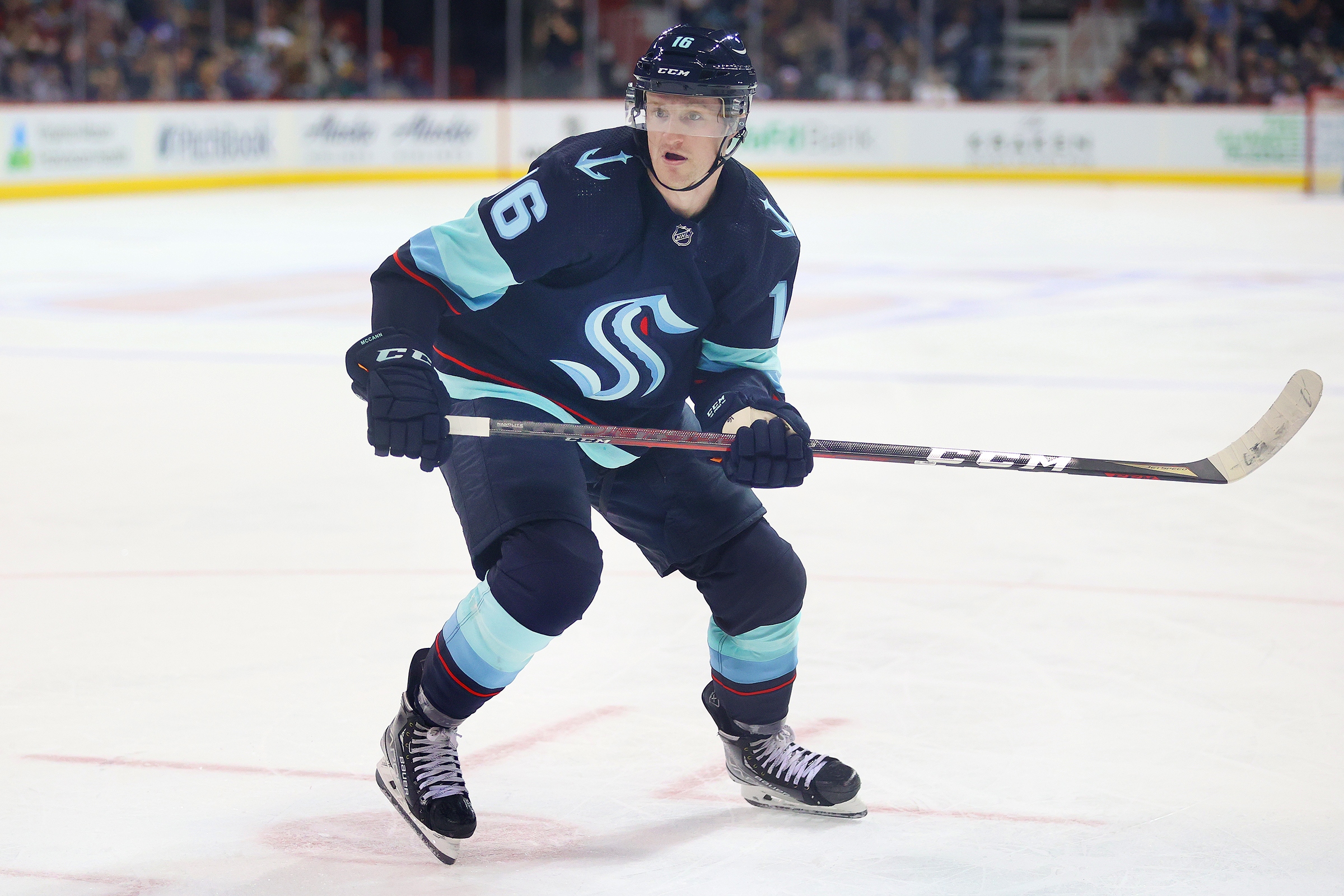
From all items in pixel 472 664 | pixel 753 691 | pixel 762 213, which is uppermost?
pixel 762 213

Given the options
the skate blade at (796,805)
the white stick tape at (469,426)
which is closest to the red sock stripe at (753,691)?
the skate blade at (796,805)

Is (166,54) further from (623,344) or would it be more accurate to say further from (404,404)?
(404,404)

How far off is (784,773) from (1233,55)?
1598cm

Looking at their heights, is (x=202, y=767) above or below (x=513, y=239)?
below

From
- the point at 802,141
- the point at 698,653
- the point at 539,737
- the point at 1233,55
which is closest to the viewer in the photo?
the point at 539,737

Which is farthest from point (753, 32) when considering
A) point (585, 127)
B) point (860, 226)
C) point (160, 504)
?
point (160, 504)

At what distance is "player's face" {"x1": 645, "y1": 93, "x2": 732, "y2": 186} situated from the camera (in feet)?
7.22

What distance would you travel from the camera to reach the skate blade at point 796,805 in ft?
7.57

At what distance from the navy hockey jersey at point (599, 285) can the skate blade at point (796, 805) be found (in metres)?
0.52

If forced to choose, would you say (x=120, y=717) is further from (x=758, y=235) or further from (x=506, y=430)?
(x=758, y=235)

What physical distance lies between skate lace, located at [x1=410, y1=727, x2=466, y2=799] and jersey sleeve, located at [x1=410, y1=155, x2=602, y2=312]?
60cm

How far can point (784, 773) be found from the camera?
2346 millimetres

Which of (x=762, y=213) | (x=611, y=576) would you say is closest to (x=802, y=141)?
(x=611, y=576)

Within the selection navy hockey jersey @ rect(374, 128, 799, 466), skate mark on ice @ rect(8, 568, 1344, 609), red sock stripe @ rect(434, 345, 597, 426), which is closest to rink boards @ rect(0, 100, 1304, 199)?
skate mark on ice @ rect(8, 568, 1344, 609)
